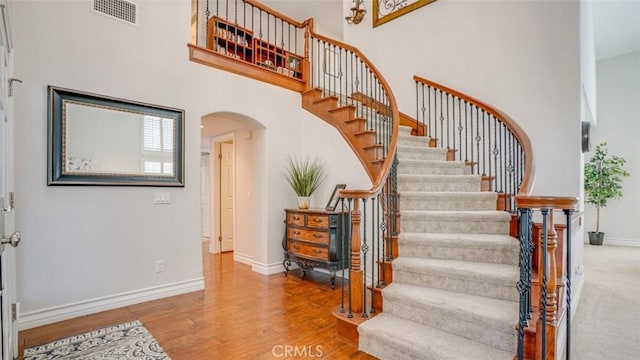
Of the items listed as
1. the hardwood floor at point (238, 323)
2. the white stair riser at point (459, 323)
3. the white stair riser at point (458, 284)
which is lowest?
the hardwood floor at point (238, 323)

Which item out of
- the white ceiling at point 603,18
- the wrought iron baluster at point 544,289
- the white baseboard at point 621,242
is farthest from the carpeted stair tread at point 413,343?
the white baseboard at point 621,242

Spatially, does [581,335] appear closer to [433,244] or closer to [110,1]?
[433,244]

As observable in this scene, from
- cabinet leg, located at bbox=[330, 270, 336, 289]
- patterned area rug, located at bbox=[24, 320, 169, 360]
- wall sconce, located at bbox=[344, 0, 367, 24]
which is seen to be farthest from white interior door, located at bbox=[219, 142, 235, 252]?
patterned area rug, located at bbox=[24, 320, 169, 360]

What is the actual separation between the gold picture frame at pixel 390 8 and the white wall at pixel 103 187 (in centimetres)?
239

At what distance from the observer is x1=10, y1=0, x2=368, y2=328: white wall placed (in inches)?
105

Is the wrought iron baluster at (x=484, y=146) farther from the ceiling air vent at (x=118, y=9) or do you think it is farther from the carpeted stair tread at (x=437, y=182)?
the ceiling air vent at (x=118, y=9)

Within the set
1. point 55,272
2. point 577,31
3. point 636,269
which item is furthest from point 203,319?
point 636,269

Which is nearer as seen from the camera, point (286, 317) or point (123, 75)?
point (286, 317)

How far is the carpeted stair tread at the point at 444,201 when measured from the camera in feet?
10.6

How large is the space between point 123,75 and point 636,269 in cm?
708

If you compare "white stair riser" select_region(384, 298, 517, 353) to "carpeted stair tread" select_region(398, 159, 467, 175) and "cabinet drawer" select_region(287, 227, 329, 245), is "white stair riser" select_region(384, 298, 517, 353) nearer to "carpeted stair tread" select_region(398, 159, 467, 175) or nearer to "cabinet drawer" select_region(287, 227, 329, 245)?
"cabinet drawer" select_region(287, 227, 329, 245)

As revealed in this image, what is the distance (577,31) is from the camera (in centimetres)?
332

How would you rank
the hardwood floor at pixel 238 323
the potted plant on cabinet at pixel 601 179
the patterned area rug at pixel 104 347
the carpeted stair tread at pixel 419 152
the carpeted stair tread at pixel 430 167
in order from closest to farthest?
the patterned area rug at pixel 104 347
the hardwood floor at pixel 238 323
the carpeted stair tread at pixel 430 167
the carpeted stair tread at pixel 419 152
the potted plant on cabinet at pixel 601 179

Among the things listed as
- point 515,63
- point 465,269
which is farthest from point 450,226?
point 515,63
